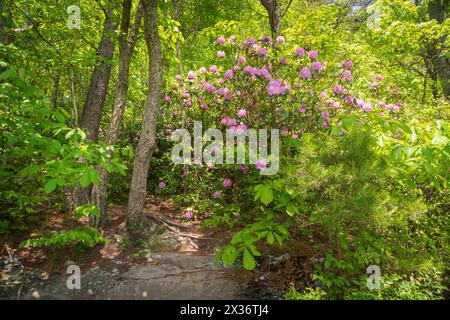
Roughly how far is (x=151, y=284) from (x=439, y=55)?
8.61 m

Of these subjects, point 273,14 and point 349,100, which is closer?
point 349,100

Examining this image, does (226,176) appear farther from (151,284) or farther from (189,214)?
(151,284)

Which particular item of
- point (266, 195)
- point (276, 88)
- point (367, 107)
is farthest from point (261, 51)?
point (266, 195)

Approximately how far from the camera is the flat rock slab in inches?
127

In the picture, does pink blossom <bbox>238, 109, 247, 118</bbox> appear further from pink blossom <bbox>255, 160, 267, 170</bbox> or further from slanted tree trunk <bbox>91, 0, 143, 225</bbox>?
slanted tree trunk <bbox>91, 0, 143, 225</bbox>

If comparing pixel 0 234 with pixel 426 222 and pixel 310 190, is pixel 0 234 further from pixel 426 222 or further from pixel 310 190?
pixel 426 222

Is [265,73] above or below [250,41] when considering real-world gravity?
below

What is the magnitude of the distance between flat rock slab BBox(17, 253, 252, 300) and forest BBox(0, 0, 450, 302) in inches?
0.8

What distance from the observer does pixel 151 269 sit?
3.77 metres

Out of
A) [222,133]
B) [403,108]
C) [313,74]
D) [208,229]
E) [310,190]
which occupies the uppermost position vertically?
[313,74]

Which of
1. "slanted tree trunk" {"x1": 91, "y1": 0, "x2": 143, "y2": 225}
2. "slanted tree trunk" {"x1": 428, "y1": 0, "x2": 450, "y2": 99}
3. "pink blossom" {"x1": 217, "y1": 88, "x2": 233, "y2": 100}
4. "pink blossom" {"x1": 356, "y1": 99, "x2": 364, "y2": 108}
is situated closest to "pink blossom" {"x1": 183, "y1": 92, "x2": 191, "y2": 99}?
"pink blossom" {"x1": 217, "y1": 88, "x2": 233, "y2": 100}

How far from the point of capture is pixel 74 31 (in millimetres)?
5492
